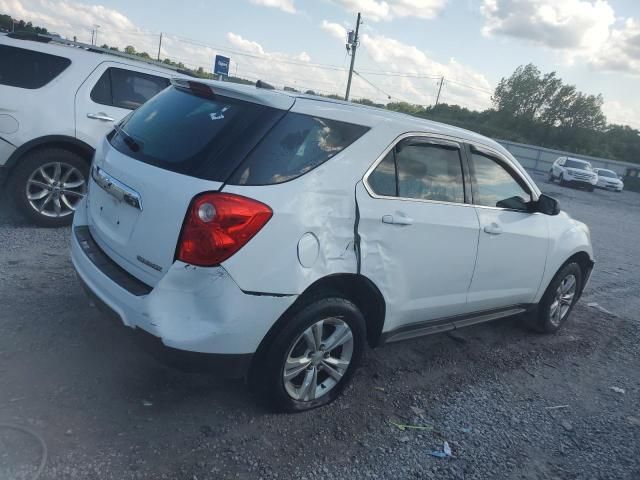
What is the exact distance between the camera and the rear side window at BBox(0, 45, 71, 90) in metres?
5.48

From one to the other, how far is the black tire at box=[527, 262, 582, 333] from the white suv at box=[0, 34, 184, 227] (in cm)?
454

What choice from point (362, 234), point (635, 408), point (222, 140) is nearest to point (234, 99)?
point (222, 140)

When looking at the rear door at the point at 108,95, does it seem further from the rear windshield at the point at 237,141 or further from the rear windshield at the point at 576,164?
the rear windshield at the point at 576,164

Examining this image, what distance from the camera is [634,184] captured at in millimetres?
42625

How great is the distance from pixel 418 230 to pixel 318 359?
0.99 m

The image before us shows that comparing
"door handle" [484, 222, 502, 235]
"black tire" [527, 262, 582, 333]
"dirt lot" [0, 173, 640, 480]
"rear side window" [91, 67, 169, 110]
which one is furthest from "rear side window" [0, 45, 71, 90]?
"black tire" [527, 262, 582, 333]

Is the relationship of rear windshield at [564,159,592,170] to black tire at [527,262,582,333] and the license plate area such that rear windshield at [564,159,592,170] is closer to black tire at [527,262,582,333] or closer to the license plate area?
black tire at [527,262,582,333]

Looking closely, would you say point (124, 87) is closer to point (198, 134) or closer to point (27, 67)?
point (27, 67)

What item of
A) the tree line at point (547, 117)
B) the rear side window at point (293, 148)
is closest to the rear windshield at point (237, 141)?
the rear side window at point (293, 148)

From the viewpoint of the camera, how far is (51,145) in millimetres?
5664

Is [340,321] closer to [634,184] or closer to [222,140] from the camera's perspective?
[222,140]

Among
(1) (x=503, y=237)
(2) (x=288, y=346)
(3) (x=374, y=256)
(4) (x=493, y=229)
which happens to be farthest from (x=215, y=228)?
(1) (x=503, y=237)

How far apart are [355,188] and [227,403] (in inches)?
58.3

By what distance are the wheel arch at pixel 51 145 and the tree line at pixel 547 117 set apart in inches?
2816
